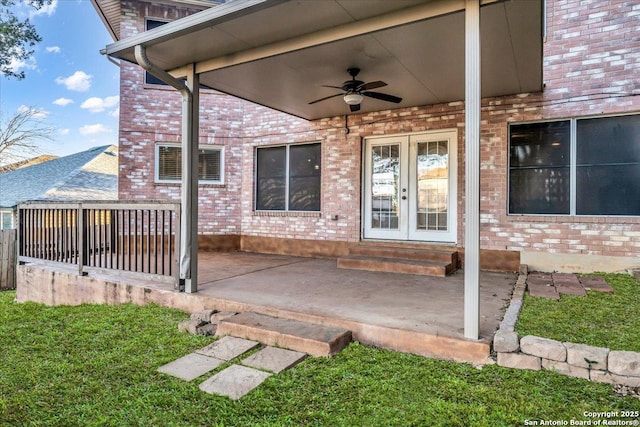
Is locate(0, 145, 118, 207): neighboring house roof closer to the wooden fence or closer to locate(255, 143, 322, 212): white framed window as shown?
the wooden fence

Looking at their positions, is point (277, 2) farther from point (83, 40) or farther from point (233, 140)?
point (83, 40)

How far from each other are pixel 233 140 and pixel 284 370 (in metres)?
6.32

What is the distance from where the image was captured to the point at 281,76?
5.01m

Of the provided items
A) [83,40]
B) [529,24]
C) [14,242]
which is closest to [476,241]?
[529,24]

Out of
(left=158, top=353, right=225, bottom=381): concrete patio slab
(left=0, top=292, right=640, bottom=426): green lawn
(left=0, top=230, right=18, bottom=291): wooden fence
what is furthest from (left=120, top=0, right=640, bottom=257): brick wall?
(left=158, top=353, right=225, bottom=381): concrete patio slab

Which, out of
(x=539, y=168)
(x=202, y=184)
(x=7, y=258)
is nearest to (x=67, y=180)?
(x=7, y=258)

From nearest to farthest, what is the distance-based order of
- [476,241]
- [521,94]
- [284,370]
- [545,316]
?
1. [284,370]
2. [476,241]
3. [545,316]
4. [521,94]

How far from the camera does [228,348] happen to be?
3068 millimetres

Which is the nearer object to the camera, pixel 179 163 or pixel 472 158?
pixel 472 158

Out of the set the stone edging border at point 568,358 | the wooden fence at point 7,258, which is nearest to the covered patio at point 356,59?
the stone edging border at point 568,358

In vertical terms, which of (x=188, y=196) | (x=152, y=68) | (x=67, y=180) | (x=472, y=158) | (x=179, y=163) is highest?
(x=152, y=68)

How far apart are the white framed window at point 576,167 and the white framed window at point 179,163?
5.61 m

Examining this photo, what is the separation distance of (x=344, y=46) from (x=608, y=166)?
404cm

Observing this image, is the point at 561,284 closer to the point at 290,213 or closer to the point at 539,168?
the point at 539,168
